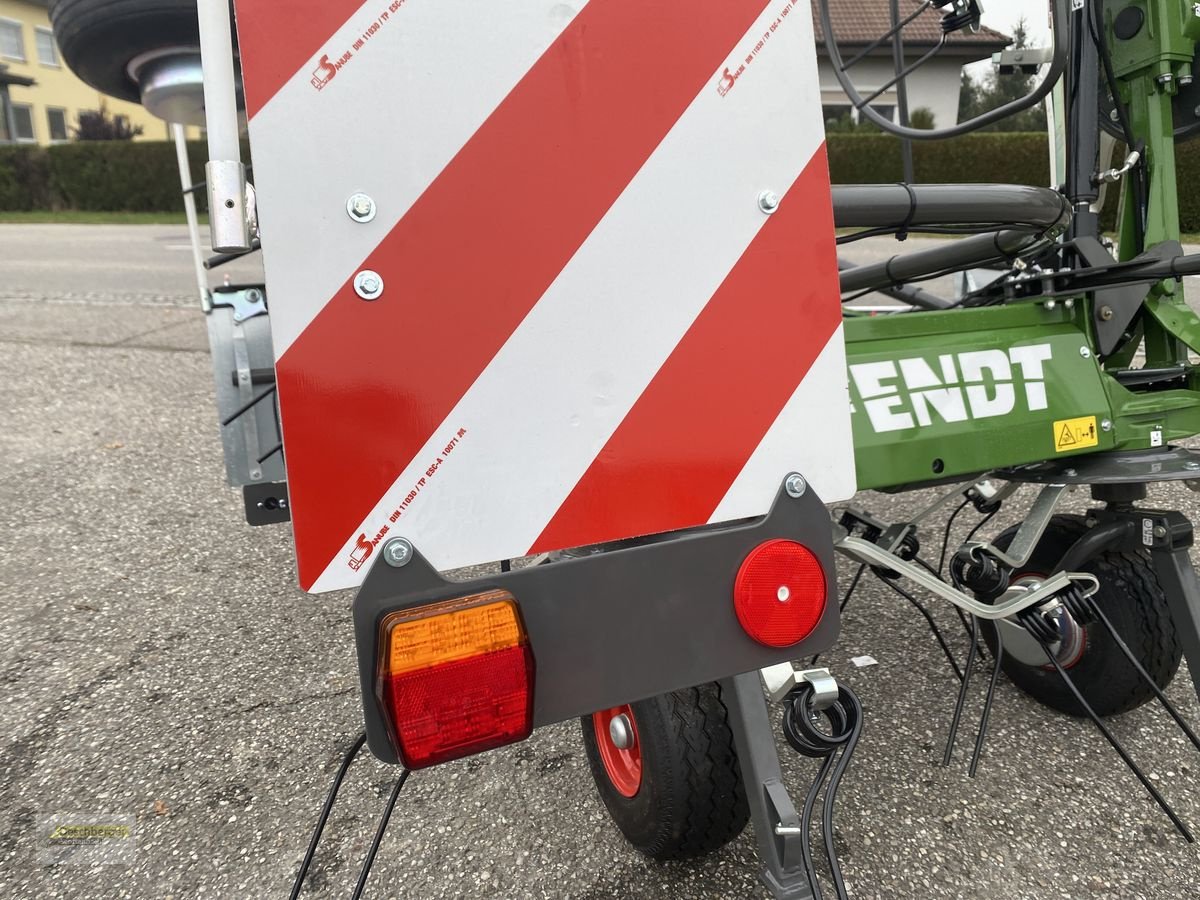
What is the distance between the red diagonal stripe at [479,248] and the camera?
855 mm

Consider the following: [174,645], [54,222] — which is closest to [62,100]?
[54,222]

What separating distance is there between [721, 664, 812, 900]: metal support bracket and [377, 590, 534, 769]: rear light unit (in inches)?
12.8

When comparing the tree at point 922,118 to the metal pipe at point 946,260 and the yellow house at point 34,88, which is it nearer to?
the metal pipe at point 946,260

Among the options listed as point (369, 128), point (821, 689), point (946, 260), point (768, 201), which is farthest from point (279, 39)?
point (946, 260)

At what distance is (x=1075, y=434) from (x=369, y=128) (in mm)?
1476

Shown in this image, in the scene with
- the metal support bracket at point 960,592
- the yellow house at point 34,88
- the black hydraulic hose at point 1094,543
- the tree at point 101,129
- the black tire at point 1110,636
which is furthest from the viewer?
the yellow house at point 34,88

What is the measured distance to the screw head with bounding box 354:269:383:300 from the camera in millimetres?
854

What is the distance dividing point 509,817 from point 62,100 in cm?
3807

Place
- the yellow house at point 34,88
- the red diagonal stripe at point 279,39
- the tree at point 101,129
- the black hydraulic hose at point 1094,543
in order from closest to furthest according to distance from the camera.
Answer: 1. the red diagonal stripe at point 279,39
2. the black hydraulic hose at point 1094,543
3. the tree at point 101,129
4. the yellow house at point 34,88

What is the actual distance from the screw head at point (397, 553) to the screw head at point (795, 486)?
0.46 meters

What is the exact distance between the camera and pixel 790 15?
1007 mm

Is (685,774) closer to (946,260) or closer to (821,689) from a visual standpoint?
(821,689)

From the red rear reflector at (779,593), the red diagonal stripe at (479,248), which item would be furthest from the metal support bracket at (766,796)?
the red diagonal stripe at (479,248)

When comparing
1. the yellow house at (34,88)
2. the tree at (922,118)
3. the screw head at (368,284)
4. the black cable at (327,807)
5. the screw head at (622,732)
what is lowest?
the screw head at (622,732)
